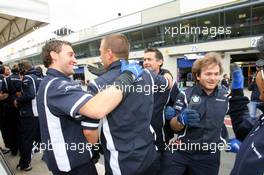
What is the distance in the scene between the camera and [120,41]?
7.34ft

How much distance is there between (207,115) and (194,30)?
21.2m

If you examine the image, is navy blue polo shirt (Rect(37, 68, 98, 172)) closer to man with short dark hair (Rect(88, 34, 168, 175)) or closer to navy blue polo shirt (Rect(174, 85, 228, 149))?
man with short dark hair (Rect(88, 34, 168, 175))

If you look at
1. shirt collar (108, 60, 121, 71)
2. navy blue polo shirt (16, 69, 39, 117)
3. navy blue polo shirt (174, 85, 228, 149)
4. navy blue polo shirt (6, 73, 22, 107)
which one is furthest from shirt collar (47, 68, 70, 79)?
navy blue polo shirt (6, 73, 22, 107)

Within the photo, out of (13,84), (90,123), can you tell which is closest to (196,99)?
(90,123)

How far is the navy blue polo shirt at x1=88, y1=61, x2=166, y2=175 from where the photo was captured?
2115mm

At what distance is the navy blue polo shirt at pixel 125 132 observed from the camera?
2115 mm

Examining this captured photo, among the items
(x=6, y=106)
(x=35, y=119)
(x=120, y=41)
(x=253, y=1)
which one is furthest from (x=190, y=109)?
(x=253, y=1)

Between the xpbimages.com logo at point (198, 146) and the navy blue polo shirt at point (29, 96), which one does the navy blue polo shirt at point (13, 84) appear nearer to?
the navy blue polo shirt at point (29, 96)

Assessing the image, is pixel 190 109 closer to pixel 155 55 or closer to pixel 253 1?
pixel 155 55

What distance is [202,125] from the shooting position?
2701 mm

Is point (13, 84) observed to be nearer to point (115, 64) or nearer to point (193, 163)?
point (115, 64)

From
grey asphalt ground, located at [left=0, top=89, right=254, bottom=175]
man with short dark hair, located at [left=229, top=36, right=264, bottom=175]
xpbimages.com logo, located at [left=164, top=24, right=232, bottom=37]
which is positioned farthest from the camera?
xpbimages.com logo, located at [left=164, top=24, right=232, bottom=37]

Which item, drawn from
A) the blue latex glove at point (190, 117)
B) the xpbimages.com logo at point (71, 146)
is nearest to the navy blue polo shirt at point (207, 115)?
the blue latex glove at point (190, 117)

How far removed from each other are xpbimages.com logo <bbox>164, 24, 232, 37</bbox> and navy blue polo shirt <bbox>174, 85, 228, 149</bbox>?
19.7 meters
